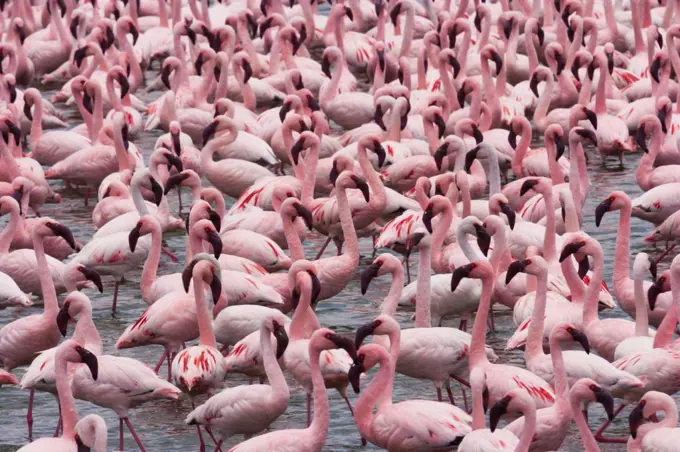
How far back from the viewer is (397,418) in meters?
8.22

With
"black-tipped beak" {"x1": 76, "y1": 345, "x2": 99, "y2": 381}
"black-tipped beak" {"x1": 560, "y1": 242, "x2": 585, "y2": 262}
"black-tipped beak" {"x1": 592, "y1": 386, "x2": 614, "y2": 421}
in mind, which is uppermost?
"black-tipped beak" {"x1": 592, "y1": 386, "x2": 614, "y2": 421}

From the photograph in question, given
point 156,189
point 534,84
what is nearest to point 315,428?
point 156,189

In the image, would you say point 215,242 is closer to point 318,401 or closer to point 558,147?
point 318,401

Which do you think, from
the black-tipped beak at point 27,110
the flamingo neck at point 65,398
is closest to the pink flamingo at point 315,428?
the flamingo neck at point 65,398

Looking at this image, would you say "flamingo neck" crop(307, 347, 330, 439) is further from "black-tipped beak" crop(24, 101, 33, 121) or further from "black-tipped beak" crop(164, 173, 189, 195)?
"black-tipped beak" crop(24, 101, 33, 121)

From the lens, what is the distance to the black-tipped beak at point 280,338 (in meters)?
8.84

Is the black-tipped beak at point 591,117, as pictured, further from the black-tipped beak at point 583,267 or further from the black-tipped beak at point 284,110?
the black-tipped beak at point 583,267

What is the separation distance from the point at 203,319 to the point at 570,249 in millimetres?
2455

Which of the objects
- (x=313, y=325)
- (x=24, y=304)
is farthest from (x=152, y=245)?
(x=313, y=325)

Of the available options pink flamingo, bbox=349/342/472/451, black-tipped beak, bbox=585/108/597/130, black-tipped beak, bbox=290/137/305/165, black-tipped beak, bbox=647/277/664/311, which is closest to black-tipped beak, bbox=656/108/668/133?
black-tipped beak, bbox=585/108/597/130

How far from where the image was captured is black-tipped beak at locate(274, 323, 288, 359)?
8.84 m

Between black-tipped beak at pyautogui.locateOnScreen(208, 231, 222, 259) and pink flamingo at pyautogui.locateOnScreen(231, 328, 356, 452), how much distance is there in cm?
200

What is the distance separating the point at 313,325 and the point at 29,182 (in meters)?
3.83

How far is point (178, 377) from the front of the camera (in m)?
9.17
